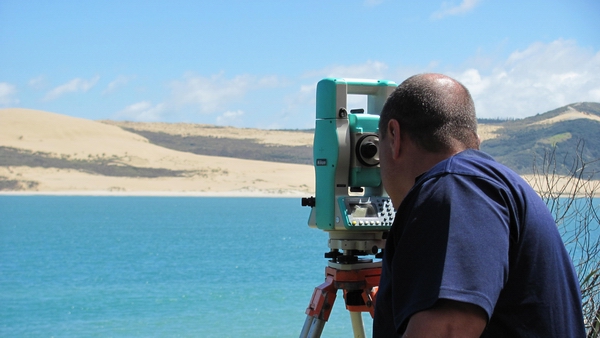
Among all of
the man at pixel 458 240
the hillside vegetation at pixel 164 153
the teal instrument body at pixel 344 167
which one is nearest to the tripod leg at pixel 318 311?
the teal instrument body at pixel 344 167

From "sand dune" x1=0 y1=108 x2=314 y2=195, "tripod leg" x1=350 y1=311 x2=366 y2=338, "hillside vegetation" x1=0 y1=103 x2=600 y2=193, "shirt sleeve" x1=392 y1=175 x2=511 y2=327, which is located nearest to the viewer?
"shirt sleeve" x1=392 y1=175 x2=511 y2=327

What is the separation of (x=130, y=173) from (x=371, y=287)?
58723 millimetres

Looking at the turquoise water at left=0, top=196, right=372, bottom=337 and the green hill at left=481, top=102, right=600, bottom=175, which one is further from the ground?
the green hill at left=481, top=102, right=600, bottom=175

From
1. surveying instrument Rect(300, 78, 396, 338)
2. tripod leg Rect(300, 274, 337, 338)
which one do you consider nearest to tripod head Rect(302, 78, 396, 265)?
surveying instrument Rect(300, 78, 396, 338)

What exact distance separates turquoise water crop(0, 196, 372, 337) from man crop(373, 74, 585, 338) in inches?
317

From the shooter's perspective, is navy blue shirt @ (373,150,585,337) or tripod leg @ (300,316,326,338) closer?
navy blue shirt @ (373,150,585,337)

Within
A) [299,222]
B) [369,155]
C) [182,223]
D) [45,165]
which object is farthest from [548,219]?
[45,165]

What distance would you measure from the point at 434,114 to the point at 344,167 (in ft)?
5.24

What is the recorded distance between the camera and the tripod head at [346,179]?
290 centimetres

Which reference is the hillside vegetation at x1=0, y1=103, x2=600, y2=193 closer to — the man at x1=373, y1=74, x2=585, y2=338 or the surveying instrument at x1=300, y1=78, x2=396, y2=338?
the surveying instrument at x1=300, y1=78, x2=396, y2=338

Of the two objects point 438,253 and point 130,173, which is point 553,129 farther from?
point 438,253

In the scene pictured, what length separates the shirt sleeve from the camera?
1.12 m

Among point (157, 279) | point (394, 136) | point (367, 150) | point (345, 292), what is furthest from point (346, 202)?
point (157, 279)

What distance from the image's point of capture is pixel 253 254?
2097 centimetres
